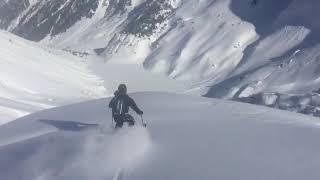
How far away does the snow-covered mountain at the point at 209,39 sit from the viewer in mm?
73125

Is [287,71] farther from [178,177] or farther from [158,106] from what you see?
[178,177]

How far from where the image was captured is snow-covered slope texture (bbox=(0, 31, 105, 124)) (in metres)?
56.2

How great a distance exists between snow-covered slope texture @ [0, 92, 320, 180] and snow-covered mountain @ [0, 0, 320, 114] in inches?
1715

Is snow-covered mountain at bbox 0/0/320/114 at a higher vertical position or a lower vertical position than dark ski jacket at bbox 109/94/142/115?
higher

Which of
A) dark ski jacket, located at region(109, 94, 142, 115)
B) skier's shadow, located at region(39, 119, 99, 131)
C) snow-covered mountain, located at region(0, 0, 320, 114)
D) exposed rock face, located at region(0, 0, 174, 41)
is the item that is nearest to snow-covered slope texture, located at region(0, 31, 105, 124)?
snow-covered mountain, located at region(0, 0, 320, 114)

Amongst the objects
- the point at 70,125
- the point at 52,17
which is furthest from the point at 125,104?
the point at 52,17

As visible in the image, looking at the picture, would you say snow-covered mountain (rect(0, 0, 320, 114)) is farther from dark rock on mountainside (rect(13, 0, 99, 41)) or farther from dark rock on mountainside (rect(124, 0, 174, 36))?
dark rock on mountainside (rect(13, 0, 99, 41))

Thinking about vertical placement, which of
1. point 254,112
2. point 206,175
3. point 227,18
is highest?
point 227,18

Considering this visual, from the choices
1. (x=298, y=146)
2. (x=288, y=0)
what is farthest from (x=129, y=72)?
(x=298, y=146)

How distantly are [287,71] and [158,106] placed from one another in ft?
167

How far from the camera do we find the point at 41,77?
64.9m

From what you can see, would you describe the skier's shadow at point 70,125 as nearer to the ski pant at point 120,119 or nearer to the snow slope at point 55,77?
the ski pant at point 120,119

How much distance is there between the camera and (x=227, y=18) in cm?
8731

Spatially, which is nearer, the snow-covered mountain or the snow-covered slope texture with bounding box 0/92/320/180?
the snow-covered slope texture with bounding box 0/92/320/180
